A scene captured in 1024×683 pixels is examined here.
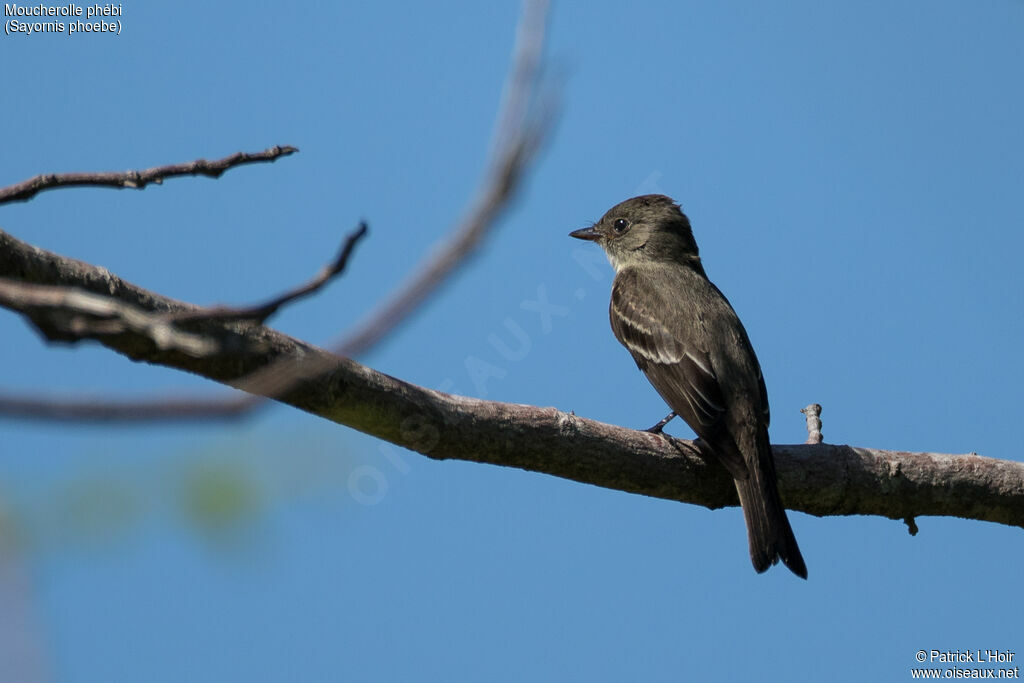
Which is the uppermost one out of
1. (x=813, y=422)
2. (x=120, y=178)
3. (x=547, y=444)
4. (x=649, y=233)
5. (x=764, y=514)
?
(x=649, y=233)

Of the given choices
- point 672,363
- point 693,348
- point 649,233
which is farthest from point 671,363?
point 649,233

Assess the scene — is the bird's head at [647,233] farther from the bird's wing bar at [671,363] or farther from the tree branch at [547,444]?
the tree branch at [547,444]

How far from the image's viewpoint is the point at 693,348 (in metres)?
8.08

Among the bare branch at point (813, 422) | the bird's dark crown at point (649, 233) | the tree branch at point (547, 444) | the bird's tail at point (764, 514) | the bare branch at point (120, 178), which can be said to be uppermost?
the bird's dark crown at point (649, 233)

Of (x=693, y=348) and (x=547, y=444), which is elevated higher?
(x=693, y=348)

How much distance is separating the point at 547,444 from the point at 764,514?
1.73m

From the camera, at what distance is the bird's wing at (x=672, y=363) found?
286 inches

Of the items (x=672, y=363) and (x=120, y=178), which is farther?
(x=672, y=363)

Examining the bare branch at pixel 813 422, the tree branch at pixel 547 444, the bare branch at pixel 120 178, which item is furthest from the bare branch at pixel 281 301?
the bare branch at pixel 813 422

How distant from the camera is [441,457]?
555cm

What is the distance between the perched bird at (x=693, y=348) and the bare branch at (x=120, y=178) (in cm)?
382

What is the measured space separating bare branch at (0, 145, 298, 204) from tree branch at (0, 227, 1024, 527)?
0.74ft

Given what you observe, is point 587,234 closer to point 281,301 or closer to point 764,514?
point 764,514

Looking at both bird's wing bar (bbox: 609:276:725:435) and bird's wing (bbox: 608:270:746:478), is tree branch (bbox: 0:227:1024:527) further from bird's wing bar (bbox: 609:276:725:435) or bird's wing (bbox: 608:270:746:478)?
bird's wing bar (bbox: 609:276:725:435)
